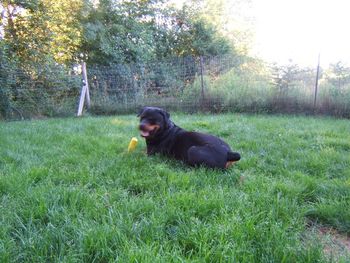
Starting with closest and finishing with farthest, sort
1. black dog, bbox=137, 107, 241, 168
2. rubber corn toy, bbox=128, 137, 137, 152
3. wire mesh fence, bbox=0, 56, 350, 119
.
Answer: black dog, bbox=137, 107, 241, 168, rubber corn toy, bbox=128, 137, 137, 152, wire mesh fence, bbox=0, 56, 350, 119

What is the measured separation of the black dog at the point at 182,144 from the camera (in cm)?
280

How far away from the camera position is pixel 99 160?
314cm

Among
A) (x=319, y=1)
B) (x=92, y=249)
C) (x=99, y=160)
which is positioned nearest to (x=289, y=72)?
(x=319, y=1)

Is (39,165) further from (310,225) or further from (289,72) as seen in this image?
(289,72)

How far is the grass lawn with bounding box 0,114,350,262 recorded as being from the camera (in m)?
1.43

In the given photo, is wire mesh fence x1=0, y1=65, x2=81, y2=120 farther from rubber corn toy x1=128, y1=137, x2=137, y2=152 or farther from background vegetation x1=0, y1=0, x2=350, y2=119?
rubber corn toy x1=128, y1=137, x2=137, y2=152

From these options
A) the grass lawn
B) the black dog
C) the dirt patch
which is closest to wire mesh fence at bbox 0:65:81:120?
the grass lawn

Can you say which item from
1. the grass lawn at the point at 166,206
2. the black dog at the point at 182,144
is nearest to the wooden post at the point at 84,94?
the grass lawn at the point at 166,206

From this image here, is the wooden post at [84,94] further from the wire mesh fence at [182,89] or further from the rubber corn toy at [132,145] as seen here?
the rubber corn toy at [132,145]

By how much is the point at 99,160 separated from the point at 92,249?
5.85 ft

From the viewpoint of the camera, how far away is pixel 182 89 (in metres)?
8.85

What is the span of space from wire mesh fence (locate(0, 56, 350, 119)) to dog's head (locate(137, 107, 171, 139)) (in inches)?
192

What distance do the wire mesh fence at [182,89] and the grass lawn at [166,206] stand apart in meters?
4.24

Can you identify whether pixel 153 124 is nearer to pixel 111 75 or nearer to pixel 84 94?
pixel 84 94
